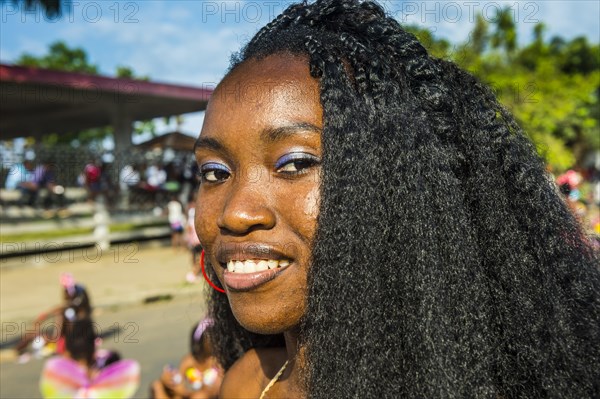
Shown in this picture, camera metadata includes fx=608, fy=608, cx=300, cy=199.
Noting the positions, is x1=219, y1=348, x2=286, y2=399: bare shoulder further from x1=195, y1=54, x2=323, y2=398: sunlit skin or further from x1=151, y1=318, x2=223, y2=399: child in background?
x1=151, y1=318, x2=223, y2=399: child in background

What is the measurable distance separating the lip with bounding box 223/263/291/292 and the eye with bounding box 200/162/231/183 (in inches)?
8.8

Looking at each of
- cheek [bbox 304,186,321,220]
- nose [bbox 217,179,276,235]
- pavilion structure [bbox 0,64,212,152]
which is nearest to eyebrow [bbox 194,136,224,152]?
nose [bbox 217,179,276,235]

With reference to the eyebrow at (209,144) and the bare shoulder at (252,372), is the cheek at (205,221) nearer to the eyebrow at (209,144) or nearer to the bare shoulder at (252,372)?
the eyebrow at (209,144)

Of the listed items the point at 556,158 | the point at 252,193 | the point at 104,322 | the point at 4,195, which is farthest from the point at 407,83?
the point at 556,158

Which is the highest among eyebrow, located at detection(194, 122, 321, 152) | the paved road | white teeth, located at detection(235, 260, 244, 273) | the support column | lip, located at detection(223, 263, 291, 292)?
the support column

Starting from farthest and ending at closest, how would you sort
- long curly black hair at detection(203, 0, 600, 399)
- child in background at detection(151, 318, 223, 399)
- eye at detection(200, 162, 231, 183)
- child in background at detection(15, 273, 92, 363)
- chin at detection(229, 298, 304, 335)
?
child in background at detection(15, 273, 92, 363) < child in background at detection(151, 318, 223, 399) < eye at detection(200, 162, 231, 183) < chin at detection(229, 298, 304, 335) < long curly black hair at detection(203, 0, 600, 399)

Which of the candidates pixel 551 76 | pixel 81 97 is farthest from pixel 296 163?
pixel 551 76

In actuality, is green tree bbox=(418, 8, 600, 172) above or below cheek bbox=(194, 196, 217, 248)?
Answer: above

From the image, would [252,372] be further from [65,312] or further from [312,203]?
[65,312]

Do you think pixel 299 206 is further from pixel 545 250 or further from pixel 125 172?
pixel 125 172

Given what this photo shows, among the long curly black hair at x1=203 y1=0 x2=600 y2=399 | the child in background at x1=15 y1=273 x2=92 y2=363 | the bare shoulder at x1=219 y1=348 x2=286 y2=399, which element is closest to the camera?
the long curly black hair at x1=203 y1=0 x2=600 y2=399

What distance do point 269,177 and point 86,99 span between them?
15.1 m

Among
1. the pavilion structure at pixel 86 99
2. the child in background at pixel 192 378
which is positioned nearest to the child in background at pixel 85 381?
the child in background at pixel 192 378

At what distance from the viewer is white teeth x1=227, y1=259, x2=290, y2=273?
1.29 meters
